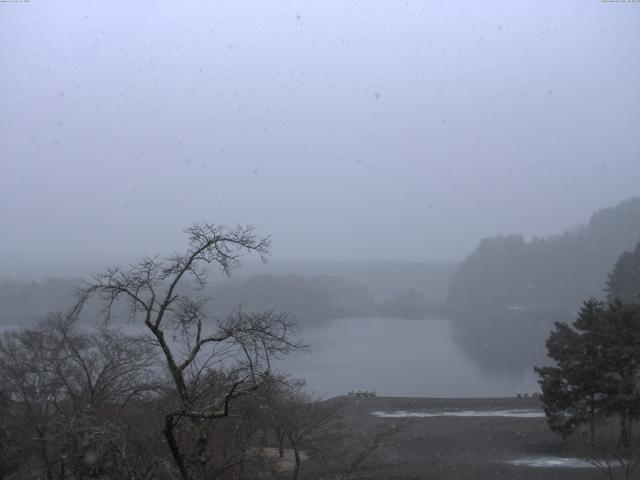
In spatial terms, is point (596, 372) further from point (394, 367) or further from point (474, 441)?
point (394, 367)

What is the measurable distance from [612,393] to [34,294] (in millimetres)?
53761

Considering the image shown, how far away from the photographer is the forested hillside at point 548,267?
74.7m

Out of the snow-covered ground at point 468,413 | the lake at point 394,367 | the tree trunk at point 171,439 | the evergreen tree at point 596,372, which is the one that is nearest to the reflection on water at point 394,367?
the lake at point 394,367

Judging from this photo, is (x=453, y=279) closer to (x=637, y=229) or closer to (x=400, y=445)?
(x=637, y=229)

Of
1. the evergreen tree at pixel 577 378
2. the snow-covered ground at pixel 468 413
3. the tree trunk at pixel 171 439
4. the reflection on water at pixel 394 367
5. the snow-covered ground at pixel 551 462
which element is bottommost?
the reflection on water at pixel 394 367

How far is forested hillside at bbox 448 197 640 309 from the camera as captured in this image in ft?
245

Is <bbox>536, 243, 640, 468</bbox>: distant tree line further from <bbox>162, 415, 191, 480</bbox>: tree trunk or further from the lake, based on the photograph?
<bbox>162, 415, 191, 480</bbox>: tree trunk

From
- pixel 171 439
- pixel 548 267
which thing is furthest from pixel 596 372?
pixel 548 267

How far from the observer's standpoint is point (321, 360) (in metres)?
35.0

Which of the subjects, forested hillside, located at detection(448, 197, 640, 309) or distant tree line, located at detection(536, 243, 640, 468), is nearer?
distant tree line, located at detection(536, 243, 640, 468)

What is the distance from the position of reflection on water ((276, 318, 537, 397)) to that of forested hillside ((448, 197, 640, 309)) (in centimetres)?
2674

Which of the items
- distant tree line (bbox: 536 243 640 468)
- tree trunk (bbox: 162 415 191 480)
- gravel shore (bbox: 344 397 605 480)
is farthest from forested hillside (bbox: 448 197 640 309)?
tree trunk (bbox: 162 415 191 480)

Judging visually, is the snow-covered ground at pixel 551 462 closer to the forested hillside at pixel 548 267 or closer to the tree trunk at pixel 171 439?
the tree trunk at pixel 171 439

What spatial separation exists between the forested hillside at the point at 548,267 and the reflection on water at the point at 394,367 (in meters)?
26.7
